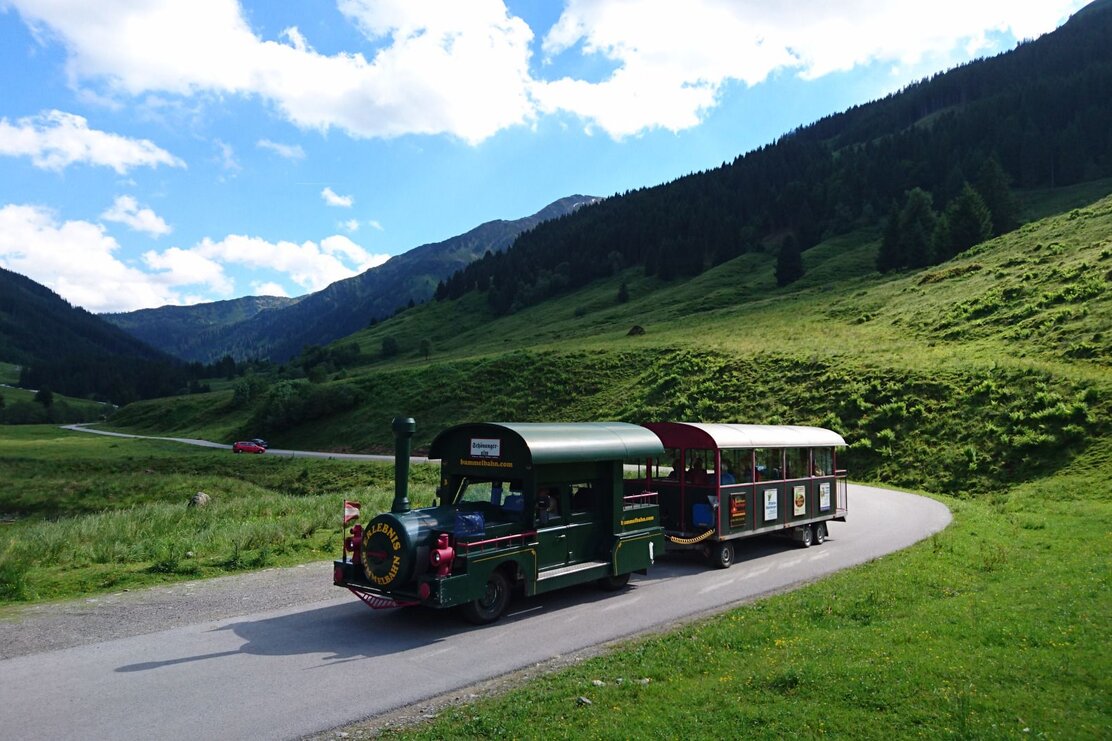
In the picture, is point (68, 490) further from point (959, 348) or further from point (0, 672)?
point (959, 348)

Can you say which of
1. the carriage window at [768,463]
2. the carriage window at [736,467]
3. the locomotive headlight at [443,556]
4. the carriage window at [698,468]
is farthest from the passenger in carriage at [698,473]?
the locomotive headlight at [443,556]

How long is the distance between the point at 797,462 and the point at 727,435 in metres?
3.71

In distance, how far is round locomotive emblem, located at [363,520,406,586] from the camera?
37.7ft

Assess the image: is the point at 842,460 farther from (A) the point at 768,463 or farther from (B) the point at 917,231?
(B) the point at 917,231

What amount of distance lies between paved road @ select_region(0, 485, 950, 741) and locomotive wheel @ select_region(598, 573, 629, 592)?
0.20m

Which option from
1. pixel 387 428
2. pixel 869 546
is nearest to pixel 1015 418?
pixel 869 546

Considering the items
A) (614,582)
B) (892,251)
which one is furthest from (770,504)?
(892,251)

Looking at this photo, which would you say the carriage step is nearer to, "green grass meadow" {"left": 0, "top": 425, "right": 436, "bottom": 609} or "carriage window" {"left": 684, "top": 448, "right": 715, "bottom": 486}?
"carriage window" {"left": 684, "top": 448, "right": 715, "bottom": 486}

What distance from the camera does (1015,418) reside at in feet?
106

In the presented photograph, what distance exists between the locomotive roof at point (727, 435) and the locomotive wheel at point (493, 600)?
652 centimetres

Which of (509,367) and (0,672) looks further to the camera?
(509,367)

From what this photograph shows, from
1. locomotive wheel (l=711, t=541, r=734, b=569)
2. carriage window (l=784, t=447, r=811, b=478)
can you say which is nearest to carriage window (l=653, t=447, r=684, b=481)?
locomotive wheel (l=711, t=541, r=734, b=569)

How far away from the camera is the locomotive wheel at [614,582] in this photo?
14.4 meters

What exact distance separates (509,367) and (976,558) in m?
54.3
